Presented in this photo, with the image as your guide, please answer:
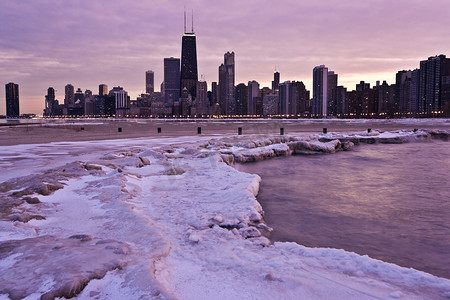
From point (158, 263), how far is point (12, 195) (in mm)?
5275

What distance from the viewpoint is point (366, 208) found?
912 cm

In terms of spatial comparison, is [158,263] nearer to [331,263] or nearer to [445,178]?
[331,263]

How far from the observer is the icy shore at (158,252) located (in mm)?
3754

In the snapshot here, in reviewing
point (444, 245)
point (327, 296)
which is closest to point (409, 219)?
point (444, 245)

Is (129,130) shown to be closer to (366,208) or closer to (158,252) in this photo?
(366,208)

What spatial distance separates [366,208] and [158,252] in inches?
266

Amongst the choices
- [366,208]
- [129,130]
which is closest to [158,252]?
[366,208]

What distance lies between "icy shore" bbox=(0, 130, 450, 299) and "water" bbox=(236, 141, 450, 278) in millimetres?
983

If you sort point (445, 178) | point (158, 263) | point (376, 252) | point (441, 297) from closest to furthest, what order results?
point (441, 297)
point (158, 263)
point (376, 252)
point (445, 178)

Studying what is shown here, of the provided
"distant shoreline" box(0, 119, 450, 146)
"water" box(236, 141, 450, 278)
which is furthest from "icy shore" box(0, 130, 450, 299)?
"distant shoreline" box(0, 119, 450, 146)

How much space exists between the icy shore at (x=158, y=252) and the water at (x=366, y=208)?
38.7 inches

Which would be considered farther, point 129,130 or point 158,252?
point 129,130

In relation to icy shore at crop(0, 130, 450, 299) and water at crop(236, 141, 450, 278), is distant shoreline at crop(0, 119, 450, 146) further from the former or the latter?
icy shore at crop(0, 130, 450, 299)

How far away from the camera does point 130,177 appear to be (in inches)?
403
